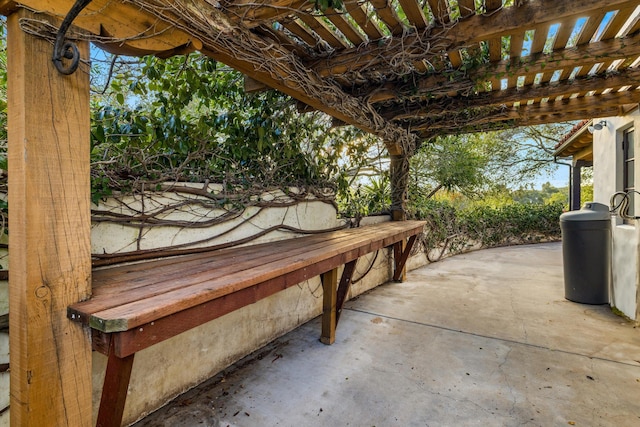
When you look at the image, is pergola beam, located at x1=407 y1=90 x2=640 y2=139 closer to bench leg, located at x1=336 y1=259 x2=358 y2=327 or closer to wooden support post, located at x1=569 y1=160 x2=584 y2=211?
bench leg, located at x1=336 y1=259 x2=358 y2=327

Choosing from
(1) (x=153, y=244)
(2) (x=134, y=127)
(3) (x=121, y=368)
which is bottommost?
(3) (x=121, y=368)

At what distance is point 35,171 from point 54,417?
2.65 ft

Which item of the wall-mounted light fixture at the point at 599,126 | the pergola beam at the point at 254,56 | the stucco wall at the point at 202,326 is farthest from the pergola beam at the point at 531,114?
the stucco wall at the point at 202,326

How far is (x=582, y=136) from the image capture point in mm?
4824

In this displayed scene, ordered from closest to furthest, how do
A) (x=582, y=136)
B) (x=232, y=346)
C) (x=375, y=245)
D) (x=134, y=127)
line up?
(x=134, y=127), (x=232, y=346), (x=375, y=245), (x=582, y=136)

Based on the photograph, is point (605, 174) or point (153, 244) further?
point (605, 174)

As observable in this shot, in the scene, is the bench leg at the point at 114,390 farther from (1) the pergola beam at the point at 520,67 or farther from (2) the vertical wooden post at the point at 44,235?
(1) the pergola beam at the point at 520,67

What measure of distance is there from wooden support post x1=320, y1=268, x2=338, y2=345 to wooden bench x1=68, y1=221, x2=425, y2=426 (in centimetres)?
32

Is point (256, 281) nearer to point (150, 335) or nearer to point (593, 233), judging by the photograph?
point (150, 335)

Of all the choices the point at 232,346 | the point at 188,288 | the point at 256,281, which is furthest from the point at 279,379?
the point at 188,288

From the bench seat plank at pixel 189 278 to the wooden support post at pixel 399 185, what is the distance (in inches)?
95.2

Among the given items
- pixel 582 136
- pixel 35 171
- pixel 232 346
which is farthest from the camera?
pixel 582 136

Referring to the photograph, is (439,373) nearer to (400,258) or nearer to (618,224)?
(400,258)

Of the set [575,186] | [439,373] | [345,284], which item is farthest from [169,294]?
[575,186]
